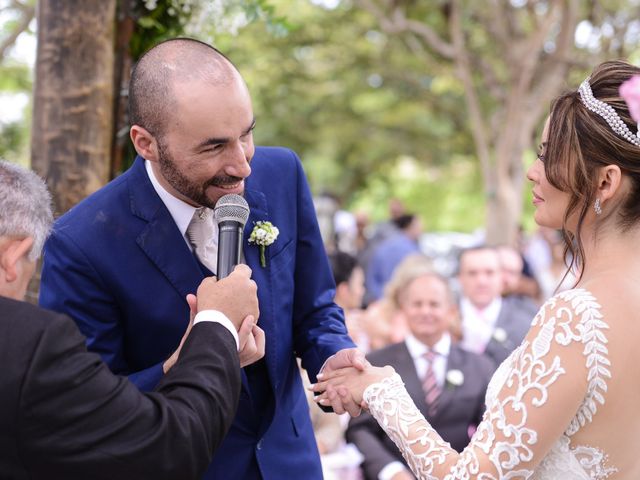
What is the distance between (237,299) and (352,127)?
21.6 m

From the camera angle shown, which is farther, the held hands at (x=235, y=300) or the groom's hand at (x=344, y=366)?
the groom's hand at (x=344, y=366)

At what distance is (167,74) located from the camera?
9.91 ft

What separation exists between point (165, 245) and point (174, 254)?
5 centimetres

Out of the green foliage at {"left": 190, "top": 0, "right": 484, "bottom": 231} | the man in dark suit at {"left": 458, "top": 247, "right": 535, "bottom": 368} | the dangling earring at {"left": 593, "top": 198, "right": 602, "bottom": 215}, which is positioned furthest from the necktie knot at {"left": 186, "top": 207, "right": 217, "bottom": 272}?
the green foliage at {"left": 190, "top": 0, "right": 484, "bottom": 231}

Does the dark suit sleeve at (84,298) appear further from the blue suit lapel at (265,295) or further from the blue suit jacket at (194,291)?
the blue suit lapel at (265,295)

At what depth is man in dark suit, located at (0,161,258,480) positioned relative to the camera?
216 centimetres

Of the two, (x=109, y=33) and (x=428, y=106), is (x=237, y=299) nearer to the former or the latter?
(x=109, y=33)

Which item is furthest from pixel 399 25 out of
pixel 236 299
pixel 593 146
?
pixel 236 299

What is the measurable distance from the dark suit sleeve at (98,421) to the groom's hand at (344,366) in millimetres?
970

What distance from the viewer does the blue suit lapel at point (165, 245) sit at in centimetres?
306

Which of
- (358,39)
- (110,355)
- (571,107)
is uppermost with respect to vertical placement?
(571,107)

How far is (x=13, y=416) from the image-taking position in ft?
7.04

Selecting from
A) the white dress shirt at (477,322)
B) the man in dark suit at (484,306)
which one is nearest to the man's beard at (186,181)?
the man in dark suit at (484,306)

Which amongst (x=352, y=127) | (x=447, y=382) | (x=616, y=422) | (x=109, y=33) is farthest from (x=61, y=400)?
(x=352, y=127)
